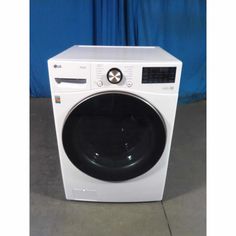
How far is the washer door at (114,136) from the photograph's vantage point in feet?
3.96

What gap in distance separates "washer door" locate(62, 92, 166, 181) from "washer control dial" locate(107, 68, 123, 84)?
63 millimetres

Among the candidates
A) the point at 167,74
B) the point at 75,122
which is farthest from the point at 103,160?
the point at 167,74

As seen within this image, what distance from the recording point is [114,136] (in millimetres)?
1354

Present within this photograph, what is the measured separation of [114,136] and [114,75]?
1.21 ft

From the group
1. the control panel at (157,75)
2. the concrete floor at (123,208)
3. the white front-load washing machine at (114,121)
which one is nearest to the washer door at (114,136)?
the white front-load washing machine at (114,121)

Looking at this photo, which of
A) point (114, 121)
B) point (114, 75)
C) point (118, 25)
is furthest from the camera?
point (118, 25)

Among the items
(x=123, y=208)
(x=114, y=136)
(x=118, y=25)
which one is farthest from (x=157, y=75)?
(x=118, y=25)

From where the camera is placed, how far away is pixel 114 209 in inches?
59.0

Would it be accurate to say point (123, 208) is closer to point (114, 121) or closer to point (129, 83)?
point (114, 121)

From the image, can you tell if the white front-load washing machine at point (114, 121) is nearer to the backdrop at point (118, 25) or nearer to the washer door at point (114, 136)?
the washer door at point (114, 136)

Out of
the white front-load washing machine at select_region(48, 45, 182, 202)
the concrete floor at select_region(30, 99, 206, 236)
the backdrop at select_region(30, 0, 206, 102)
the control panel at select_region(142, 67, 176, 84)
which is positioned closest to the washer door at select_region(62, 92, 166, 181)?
the white front-load washing machine at select_region(48, 45, 182, 202)

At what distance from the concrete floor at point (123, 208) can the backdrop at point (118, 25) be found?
1226mm

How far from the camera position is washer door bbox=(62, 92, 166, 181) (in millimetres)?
1208

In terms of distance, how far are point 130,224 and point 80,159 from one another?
478 millimetres
